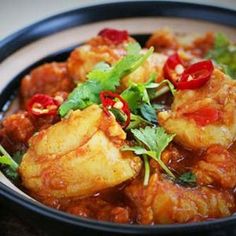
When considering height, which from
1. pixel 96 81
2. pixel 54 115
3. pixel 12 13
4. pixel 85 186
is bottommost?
pixel 85 186

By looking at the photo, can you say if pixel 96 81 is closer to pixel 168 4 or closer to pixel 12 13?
pixel 168 4

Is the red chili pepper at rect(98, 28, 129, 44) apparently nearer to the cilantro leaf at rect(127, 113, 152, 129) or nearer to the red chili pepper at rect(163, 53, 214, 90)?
the red chili pepper at rect(163, 53, 214, 90)

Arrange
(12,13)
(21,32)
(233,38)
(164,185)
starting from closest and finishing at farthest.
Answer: (164,185), (21,32), (233,38), (12,13)

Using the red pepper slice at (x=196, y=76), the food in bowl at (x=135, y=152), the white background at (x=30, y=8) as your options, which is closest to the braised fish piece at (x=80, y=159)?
the food in bowl at (x=135, y=152)

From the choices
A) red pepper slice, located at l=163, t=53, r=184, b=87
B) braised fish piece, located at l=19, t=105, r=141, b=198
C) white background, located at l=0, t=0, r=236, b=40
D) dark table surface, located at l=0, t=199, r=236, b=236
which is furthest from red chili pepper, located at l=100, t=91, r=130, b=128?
white background, located at l=0, t=0, r=236, b=40

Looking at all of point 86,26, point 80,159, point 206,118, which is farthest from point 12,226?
point 86,26

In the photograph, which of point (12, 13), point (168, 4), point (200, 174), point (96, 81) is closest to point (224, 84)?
point (200, 174)

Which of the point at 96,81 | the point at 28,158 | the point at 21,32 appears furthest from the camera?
the point at 21,32
